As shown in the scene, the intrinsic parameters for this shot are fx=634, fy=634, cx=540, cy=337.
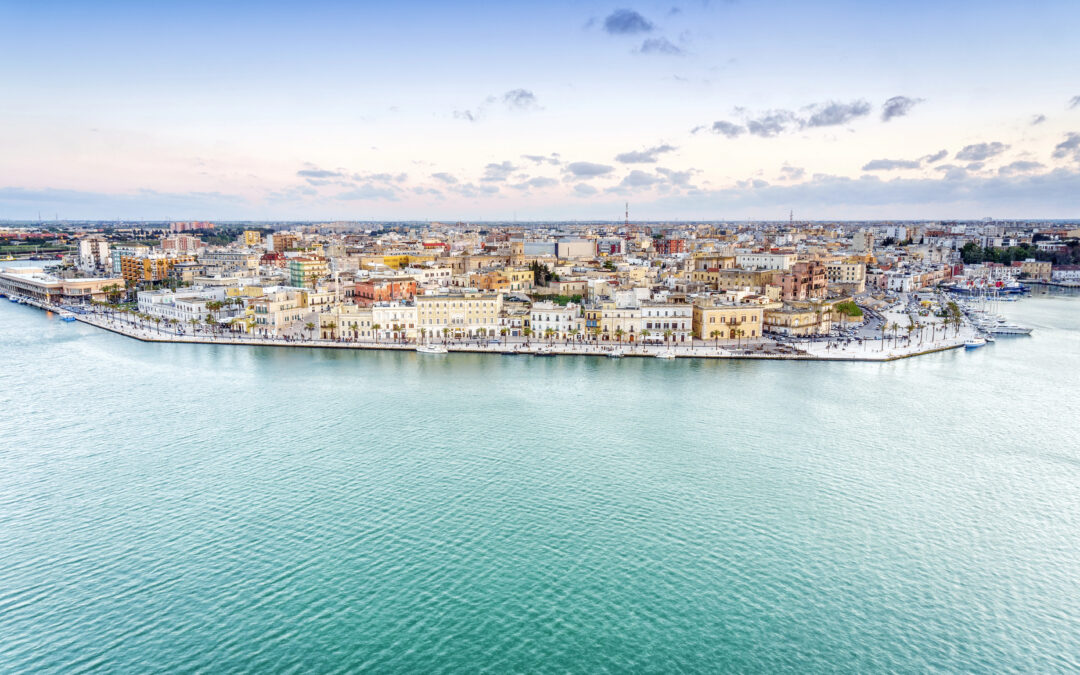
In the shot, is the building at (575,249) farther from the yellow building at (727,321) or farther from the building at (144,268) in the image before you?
the building at (144,268)

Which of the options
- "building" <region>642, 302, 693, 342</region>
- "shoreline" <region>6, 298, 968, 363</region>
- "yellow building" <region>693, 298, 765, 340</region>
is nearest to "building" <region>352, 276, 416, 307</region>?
"shoreline" <region>6, 298, 968, 363</region>

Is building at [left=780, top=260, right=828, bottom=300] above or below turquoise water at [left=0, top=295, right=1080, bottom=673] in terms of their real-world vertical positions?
above

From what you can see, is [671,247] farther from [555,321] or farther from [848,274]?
[555,321]

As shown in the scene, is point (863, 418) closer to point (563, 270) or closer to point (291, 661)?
point (291, 661)

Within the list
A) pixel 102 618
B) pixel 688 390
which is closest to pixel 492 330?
pixel 688 390

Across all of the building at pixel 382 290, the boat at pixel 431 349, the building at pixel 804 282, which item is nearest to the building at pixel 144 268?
the building at pixel 382 290

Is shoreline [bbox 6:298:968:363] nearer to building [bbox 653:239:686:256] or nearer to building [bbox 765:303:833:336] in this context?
building [bbox 765:303:833:336]
